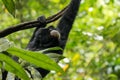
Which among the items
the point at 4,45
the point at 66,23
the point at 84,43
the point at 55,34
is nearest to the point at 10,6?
the point at 4,45

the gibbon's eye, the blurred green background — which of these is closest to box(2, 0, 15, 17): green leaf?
the gibbon's eye

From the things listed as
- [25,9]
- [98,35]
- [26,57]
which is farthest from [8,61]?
[25,9]

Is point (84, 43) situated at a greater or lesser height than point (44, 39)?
lesser

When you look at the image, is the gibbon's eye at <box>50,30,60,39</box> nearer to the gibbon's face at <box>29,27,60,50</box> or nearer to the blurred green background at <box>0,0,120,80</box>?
the gibbon's face at <box>29,27,60,50</box>

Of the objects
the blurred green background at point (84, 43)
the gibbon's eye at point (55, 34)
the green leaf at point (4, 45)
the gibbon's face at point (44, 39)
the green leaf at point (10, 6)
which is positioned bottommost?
the blurred green background at point (84, 43)

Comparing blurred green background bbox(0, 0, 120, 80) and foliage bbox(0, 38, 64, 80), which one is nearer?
foliage bbox(0, 38, 64, 80)

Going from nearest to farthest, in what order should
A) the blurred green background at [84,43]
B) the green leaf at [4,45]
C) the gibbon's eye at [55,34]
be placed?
the green leaf at [4,45] < the gibbon's eye at [55,34] < the blurred green background at [84,43]

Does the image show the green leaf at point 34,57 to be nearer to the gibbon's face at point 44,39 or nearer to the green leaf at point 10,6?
the green leaf at point 10,6

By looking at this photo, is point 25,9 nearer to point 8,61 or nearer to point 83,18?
point 83,18

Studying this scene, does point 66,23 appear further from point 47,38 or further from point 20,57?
point 20,57

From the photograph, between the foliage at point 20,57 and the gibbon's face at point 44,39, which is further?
the gibbon's face at point 44,39

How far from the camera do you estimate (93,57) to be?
→ 2916 mm

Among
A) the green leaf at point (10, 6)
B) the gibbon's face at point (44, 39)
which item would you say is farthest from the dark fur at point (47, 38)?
the green leaf at point (10, 6)

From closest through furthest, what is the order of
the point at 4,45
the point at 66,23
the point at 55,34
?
the point at 4,45 < the point at 55,34 < the point at 66,23
